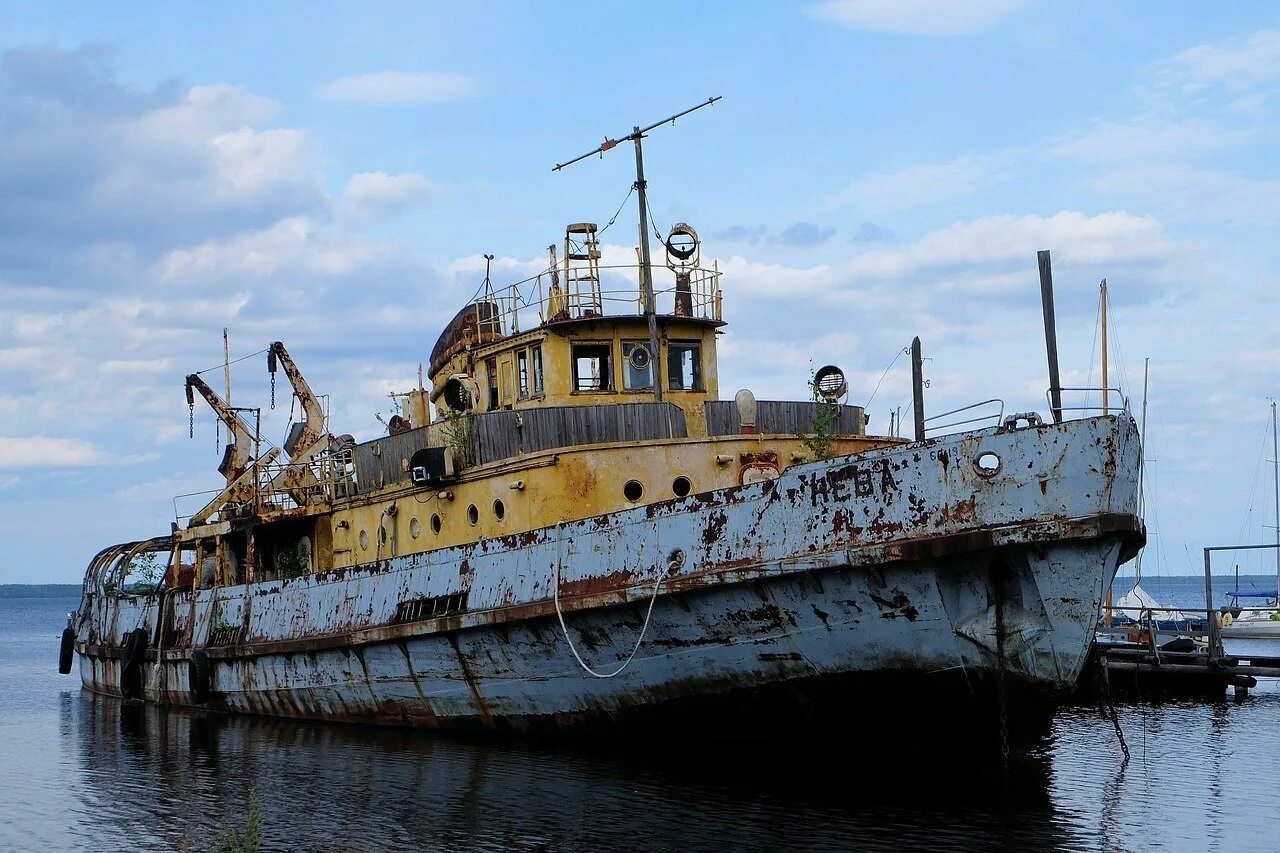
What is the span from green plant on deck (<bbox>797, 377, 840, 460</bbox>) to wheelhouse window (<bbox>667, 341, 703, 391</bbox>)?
1.79 m

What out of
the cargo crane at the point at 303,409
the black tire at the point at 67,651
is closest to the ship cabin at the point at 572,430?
the cargo crane at the point at 303,409

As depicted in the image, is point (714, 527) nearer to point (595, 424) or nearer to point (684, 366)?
point (595, 424)

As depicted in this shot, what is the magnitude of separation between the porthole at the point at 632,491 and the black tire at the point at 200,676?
1064 cm

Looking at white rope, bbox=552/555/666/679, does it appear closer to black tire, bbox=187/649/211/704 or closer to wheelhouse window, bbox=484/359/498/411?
wheelhouse window, bbox=484/359/498/411

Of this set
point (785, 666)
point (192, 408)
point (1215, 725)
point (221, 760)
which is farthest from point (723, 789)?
point (192, 408)

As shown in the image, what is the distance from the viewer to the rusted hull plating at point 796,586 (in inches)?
527

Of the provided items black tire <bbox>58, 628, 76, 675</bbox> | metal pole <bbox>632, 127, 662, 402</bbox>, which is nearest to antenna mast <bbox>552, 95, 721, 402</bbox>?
metal pole <bbox>632, 127, 662, 402</bbox>

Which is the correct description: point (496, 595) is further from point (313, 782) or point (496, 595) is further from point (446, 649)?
point (313, 782)

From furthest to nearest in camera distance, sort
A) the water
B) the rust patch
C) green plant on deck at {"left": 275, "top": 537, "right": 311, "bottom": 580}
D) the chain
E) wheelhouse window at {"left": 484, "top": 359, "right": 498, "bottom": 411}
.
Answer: green plant on deck at {"left": 275, "top": 537, "right": 311, "bottom": 580} → wheelhouse window at {"left": 484, "top": 359, "right": 498, "bottom": 411} → the rust patch → the chain → the water

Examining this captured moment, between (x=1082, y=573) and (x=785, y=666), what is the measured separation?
3246 mm

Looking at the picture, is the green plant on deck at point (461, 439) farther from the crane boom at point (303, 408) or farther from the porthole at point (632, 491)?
the crane boom at point (303, 408)

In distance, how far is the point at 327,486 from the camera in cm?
2341

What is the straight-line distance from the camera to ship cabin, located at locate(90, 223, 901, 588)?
17125 mm

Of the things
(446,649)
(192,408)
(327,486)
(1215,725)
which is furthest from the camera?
(192,408)
